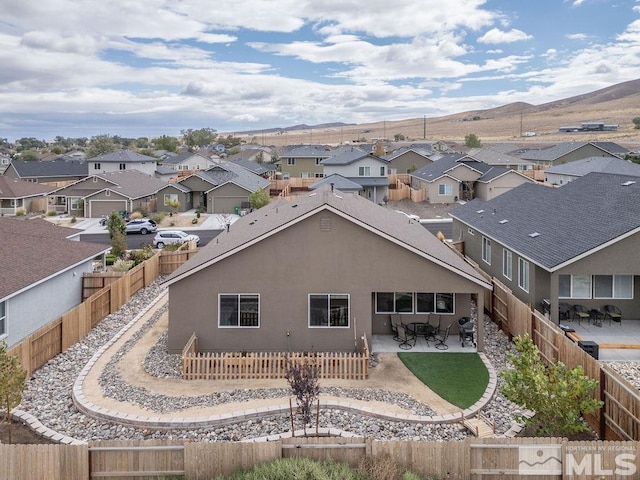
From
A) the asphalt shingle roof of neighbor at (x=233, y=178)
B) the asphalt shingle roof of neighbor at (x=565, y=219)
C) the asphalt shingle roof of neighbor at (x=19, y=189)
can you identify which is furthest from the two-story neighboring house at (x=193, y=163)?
the asphalt shingle roof of neighbor at (x=565, y=219)

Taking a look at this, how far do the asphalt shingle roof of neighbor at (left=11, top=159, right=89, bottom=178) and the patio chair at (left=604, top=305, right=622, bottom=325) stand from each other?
84124 millimetres

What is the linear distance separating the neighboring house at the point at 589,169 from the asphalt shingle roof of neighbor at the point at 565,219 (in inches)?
1096

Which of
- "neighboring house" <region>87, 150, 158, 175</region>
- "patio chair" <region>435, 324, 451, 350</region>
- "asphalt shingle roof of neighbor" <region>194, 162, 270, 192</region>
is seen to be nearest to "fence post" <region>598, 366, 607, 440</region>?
"patio chair" <region>435, 324, 451, 350</region>

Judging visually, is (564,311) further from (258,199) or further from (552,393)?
(258,199)

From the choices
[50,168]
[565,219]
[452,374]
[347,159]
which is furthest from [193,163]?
[452,374]

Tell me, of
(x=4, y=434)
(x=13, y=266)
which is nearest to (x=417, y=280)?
(x=4, y=434)

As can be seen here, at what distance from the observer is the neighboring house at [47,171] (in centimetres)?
8100

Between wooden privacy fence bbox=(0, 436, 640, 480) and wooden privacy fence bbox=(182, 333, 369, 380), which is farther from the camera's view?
wooden privacy fence bbox=(182, 333, 369, 380)

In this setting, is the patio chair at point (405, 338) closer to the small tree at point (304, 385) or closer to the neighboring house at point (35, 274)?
the small tree at point (304, 385)

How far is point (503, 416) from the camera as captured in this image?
14562 mm

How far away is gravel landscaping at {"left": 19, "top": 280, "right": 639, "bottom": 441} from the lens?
13.6m

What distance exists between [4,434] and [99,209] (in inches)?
1965

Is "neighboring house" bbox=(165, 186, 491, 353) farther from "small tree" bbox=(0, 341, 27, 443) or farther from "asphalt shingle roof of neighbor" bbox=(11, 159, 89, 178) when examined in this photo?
"asphalt shingle roof of neighbor" bbox=(11, 159, 89, 178)

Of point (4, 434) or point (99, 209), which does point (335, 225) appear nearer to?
point (4, 434)
